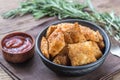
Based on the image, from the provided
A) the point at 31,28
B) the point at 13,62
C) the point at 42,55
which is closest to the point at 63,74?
the point at 42,55

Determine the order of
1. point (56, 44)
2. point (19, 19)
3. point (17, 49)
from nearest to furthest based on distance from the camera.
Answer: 1. point (56, 44)
2. point (17, 49)
3. point (19, 19)

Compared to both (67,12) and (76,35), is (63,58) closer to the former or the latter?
(76,35)

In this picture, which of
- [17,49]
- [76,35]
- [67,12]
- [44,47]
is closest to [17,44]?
[17,49]

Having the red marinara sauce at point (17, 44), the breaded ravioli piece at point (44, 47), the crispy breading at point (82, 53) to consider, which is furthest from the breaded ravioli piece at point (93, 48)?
the red marinara sauce at point (17, 44)

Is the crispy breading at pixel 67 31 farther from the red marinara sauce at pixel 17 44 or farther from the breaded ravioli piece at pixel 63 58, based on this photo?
the red marinara sauce at pixel 17 44

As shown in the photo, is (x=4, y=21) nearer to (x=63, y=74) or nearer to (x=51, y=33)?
(x=51, y=33)

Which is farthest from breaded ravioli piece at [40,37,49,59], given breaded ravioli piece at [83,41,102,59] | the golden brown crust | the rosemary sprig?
the rosemary sprig
